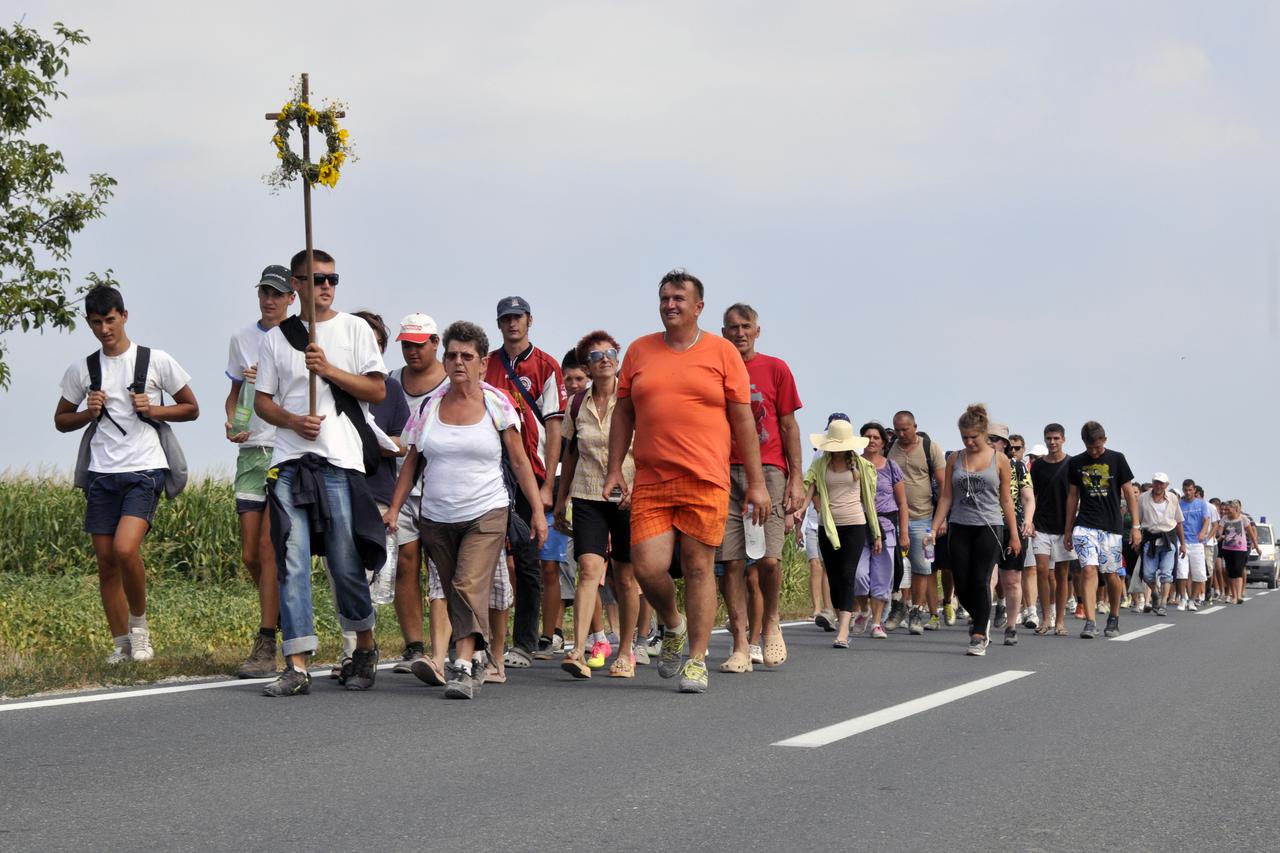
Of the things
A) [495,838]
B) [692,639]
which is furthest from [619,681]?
[495,838]

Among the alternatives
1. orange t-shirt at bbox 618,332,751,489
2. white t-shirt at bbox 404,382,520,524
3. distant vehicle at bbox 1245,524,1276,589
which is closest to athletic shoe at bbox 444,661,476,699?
white t-shirt at bbox 404,382,520,524

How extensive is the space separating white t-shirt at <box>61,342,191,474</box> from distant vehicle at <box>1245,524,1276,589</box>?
151ft

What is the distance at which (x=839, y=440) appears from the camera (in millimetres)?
14109

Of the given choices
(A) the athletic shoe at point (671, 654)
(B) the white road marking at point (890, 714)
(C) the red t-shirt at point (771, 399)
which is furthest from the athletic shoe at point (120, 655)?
(B) the white road marking at point (890, 714)

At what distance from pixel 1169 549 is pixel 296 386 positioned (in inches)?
753

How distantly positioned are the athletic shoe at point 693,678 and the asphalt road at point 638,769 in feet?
0.29

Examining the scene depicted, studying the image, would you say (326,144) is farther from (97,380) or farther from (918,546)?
(918,546)

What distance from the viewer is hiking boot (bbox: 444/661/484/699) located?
8.20m

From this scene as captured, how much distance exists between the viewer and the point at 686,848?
4766mm

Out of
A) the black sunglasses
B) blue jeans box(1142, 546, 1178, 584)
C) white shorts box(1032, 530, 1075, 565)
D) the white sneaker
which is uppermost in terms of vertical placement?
the black sunglasses

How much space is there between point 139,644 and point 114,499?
868 millimetres

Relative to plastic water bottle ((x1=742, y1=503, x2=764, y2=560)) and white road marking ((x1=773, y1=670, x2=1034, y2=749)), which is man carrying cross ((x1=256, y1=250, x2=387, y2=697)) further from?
plastic water bottle ((x1=742, y1=503, x2=764, y2=560))

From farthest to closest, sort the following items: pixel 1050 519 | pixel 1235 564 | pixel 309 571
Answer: pixel 1235 564 → pixel 1050 519 → pixel 309 571

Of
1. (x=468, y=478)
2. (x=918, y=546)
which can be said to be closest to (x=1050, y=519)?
(x=918, y=546)
